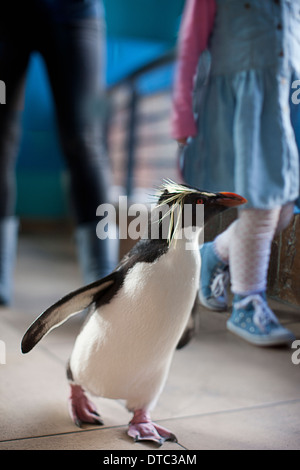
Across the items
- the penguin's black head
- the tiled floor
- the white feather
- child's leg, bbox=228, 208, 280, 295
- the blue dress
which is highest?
the blue dress

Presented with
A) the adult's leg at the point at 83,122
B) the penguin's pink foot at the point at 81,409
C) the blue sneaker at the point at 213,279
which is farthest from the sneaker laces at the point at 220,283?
the adult's leg at the point at 83,122

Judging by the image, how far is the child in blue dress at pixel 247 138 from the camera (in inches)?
29.7

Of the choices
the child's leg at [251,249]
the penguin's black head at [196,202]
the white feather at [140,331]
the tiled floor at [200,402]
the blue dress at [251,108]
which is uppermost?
the blue dress at [251,108]

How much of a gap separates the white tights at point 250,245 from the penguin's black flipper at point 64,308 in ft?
0.51

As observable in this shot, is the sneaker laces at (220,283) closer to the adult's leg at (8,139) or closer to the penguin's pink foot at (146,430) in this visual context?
the penguin's pink foot at (146,430)

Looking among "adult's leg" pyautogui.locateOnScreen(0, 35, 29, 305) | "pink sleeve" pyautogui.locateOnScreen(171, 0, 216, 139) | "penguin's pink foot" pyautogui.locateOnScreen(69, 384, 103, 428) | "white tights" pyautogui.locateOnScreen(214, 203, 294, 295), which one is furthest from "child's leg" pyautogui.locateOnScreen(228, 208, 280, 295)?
"adult's leg" pyautogui.locateOnScreen(0, 35, 29, 305)

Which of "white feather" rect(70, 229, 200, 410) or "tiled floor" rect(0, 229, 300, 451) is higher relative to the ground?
"white feather" rect(70, 229, 200, 410)

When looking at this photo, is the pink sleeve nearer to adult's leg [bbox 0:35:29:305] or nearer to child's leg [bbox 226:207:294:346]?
child's leg [bbox 226:207:294:346]

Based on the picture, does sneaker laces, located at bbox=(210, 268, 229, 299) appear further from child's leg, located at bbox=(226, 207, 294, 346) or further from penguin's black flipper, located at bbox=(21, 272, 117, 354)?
penguin's black flipper, located at bbox=(21, 272, 117, 354)

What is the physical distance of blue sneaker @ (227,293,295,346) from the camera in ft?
2.54

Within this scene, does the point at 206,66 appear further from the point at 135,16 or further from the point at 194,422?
the point at 194,422

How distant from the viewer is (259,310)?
78cm

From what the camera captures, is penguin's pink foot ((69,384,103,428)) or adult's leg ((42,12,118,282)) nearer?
penguin's pink foot ((69,384,103,428))

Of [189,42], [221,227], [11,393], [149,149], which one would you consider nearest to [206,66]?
[189,42]
